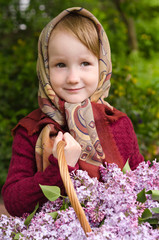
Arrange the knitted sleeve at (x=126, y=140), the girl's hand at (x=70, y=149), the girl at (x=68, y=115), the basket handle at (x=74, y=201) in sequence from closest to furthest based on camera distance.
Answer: the basket handle at (x=74, y=201) < the girl's hand at (x=70, y=149) < the girl at (x=68, y=115) < the knitted sleeve at (x=126, y=140)

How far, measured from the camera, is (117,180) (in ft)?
4.48

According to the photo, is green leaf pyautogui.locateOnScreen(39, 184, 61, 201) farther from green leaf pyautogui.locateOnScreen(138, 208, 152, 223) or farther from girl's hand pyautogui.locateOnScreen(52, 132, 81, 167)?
green leaf pyautogui.locateOnScreen(138, 208, 152, 223)

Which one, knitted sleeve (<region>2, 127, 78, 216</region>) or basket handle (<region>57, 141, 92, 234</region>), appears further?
knitted sleeve (<region>2, 127, 78, 216</region>)

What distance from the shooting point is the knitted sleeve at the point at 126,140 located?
1937 millimetres

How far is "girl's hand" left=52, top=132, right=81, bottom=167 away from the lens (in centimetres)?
156

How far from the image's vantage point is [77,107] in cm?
178

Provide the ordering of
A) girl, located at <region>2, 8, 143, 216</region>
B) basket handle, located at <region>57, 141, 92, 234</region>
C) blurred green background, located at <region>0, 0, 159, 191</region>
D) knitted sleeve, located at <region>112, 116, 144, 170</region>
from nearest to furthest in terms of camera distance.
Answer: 1. basket handle, located at <region>57, 141, 92, 234</region>
2. girl, located at <region>2, 8, 143, 216</region>
3. knitted sleeve, located at <region>112, 116, 144, 170</region>
4. blurred green background, located at <region>0, 0, 159, 191</region>

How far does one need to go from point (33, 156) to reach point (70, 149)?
13.5 inches

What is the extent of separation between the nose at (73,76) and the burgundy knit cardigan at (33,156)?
0.20 m

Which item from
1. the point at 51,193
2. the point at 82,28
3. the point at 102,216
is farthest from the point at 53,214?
the point at 82,28

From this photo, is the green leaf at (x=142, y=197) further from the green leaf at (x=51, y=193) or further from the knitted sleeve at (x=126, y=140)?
the knitted sleeve at (x=126, y=140)

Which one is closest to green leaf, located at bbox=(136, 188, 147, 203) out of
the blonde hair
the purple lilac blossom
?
the purple lilac blossom

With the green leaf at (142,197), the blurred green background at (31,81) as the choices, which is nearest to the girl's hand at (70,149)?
the green leaf at (142,197)

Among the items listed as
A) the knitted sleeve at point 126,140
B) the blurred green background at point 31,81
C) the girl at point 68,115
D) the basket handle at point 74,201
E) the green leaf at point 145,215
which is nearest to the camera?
the basket handle at point 74,201
